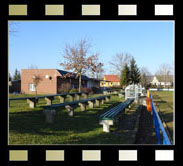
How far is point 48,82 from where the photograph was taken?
24188 millimetres

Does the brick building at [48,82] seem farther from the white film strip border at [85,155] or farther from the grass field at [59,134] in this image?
the white film strip border at [85,155]

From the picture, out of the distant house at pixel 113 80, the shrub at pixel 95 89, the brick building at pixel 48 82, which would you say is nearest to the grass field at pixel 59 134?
the distant house at pixel 113 80

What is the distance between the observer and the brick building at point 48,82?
22.5m

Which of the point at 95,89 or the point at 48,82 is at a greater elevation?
the point at 48,82

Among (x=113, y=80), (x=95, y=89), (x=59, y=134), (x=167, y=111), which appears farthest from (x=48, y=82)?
(x=59, y=134)

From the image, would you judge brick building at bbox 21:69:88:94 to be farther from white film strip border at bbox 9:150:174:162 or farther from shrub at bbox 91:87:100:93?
white film strip border at bbox 9:150:174:162

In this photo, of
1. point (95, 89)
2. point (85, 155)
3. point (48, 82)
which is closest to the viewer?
point (85, 155)

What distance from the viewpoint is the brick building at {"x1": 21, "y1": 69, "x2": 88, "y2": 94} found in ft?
74.0

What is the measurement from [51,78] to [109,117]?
1924 cm

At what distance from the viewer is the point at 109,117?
5.52 metres

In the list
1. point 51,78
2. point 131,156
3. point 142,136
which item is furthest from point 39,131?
point 51,78

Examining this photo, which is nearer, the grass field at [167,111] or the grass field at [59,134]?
the grass field at [59,134]

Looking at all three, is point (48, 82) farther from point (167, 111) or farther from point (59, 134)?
point (59, 134)
